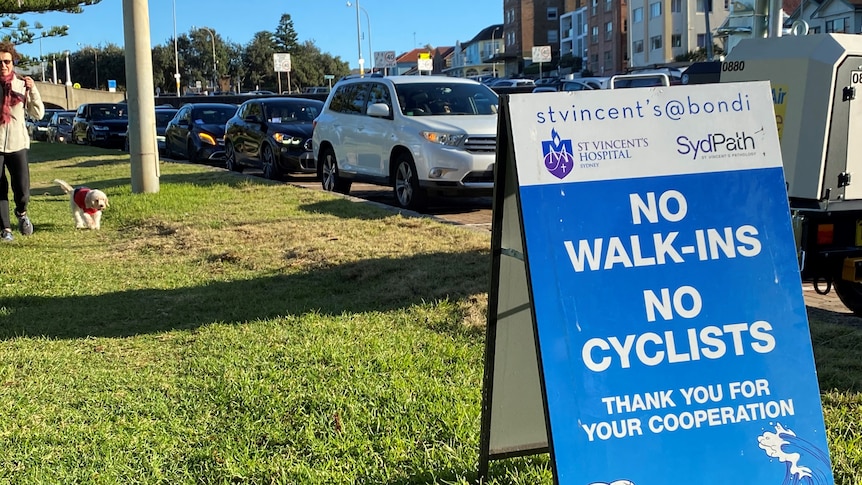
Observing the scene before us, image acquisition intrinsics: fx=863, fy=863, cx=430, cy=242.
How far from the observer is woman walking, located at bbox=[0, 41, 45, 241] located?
8.28m

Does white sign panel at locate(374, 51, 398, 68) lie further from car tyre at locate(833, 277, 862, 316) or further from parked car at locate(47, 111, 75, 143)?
car tyre at locate(833, 277, 862, 316)

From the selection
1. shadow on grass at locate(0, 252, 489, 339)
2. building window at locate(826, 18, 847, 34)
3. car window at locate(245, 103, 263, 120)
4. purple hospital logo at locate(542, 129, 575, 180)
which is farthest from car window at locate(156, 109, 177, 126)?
building window at locate(826, 18, 847, 34)

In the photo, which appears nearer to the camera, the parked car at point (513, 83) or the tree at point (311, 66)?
the parked car at point (513, 83)

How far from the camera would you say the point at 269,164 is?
15102mm

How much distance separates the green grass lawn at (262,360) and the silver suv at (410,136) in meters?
1.73

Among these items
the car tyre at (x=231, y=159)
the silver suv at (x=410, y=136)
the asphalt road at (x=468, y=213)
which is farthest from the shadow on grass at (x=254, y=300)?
the car tyre at (x=231, y=159)

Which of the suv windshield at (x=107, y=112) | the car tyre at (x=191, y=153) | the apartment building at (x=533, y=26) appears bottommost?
the car tyre at (x=191, y=153)

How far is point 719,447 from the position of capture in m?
2.53

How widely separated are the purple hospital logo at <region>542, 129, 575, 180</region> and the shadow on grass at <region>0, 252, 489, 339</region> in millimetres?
2425

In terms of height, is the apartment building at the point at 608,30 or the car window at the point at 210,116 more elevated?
the apartment building at the point at 608,30

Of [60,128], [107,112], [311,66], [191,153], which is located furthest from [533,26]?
[191,153]

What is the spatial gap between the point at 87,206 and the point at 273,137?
5864 millimetres

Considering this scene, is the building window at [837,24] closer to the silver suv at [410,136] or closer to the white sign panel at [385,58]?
the white sign panel at [385,58]

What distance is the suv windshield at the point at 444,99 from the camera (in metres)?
11.2
